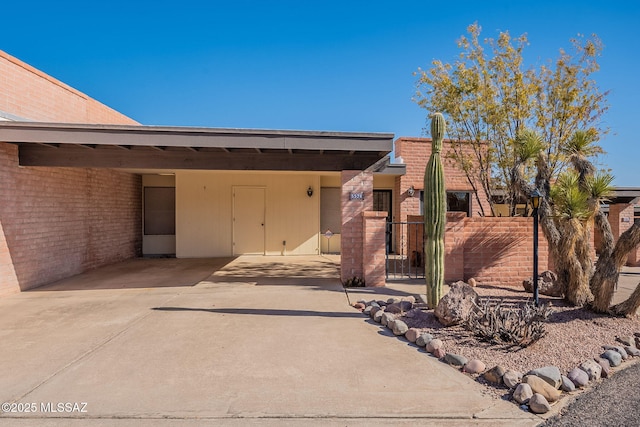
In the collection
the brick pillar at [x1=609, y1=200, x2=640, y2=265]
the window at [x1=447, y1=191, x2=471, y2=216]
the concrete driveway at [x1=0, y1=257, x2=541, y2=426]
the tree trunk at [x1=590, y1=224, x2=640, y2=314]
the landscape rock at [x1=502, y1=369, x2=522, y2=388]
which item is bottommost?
the concrete driveway at [x1=0, y1=257, x2=541, y2=426]

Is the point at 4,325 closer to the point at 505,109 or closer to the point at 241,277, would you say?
the point at 241,277

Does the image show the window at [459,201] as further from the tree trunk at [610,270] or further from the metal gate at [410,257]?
the tree trunk at [610,270]

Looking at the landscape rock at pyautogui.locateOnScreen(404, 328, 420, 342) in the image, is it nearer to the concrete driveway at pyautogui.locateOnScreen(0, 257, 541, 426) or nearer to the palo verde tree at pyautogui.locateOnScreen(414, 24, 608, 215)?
the concrete driveway at pyautogui.locateOnScreen(0, 257, 541, 426)

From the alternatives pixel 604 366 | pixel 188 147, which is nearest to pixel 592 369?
pixel 604 366

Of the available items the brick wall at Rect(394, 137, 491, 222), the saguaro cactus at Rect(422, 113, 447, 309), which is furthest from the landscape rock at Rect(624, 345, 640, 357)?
the brick wall at Rect(394, 137, 491, 222)

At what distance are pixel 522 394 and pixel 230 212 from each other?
34.2 ft

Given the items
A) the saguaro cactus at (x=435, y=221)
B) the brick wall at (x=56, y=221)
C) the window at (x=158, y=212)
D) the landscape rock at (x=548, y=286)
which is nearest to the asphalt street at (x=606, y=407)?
the saguaro cactus at (x=435, y=221)

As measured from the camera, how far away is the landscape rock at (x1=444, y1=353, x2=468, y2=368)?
3.66 m

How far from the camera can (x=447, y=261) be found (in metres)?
7.54

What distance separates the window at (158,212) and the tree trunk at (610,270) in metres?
11.9

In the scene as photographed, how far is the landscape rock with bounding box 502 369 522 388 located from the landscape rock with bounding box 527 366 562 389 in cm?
16

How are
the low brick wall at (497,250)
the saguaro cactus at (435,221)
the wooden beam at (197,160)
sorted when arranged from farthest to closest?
1. the low brick wall at (497,250)
2. the wooden beam at (197,160)
3. the saguaro cactus at (435,221)

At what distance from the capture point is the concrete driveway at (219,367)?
2834 mm

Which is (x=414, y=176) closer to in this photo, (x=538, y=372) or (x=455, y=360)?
(x=455, y=360)
